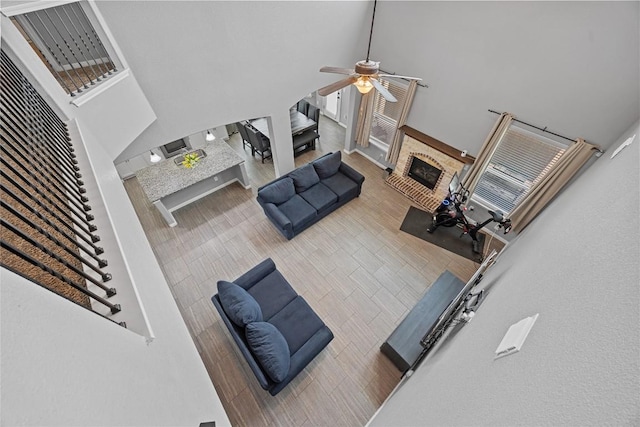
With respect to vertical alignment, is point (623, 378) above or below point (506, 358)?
above

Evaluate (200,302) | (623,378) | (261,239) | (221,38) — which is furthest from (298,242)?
(623,378)

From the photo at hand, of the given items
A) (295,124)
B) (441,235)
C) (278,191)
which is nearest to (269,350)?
(278,191)

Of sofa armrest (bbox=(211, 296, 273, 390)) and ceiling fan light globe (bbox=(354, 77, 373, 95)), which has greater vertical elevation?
ceiling fan light globe (bbox=(354, 77, 373, 95))

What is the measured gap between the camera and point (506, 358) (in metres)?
1.06

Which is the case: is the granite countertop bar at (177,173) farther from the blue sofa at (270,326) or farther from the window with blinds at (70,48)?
the blue sofa at (270,326)

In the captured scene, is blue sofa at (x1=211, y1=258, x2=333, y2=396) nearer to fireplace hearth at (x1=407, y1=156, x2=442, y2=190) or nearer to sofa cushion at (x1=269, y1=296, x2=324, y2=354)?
sofa cushion at (x1=269, y1=296, x2=324, y2=354)

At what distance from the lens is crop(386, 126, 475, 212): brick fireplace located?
497cm

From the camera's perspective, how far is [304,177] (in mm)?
5328

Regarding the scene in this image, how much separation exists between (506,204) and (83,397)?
5.67 meters

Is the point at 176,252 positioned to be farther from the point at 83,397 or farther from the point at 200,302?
the point at 83,397

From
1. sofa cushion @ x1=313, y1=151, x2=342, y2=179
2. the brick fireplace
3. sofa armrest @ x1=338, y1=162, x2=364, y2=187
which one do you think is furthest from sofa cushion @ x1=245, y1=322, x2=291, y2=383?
the brick fireplace

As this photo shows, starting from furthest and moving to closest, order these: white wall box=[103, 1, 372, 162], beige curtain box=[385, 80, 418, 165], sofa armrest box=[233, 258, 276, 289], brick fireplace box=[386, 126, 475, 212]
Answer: brick fireplace box=[386, 126, 475, 212]
beige curtain box=[385, 80, 418, 165]
sofa armrest box=[233, 258, 276, 289]
white wall box=[103, 1, 372, 162]

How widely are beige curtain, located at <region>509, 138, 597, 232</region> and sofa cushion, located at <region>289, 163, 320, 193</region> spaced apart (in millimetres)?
3662

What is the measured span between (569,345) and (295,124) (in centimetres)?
670
